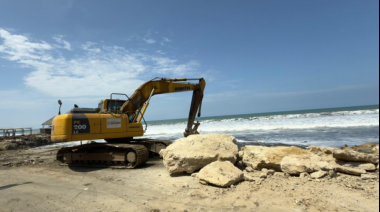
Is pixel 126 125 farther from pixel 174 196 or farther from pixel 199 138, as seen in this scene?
pixel 174 196

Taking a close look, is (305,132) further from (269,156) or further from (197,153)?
(197,153)

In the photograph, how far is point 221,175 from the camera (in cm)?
527

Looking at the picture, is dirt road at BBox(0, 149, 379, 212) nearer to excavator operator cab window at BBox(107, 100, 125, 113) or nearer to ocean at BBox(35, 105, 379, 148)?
excavator operator cab window at BBox(107, 100, 125, 113)

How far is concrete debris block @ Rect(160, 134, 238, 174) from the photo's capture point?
6195mm

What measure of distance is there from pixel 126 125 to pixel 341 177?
7.33m

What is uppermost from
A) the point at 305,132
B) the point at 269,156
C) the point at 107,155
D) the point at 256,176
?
the point at 269,156

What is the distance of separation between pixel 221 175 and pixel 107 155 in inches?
199

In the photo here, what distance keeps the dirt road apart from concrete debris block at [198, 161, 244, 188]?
0.49ft

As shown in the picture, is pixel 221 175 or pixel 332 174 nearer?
pixel 332 174

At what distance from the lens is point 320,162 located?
215 inches

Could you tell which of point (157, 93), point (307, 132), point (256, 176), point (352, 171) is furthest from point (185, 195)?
point (307, 132)

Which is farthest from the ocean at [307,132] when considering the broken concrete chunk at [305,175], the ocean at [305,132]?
the broken concrete chunk at [305,175]

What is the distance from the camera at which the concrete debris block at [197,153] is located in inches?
244

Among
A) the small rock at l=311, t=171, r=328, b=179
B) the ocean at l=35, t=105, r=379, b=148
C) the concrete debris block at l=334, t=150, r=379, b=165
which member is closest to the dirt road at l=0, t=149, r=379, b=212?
the small rock at l=311, t=171, r=328, b=179
